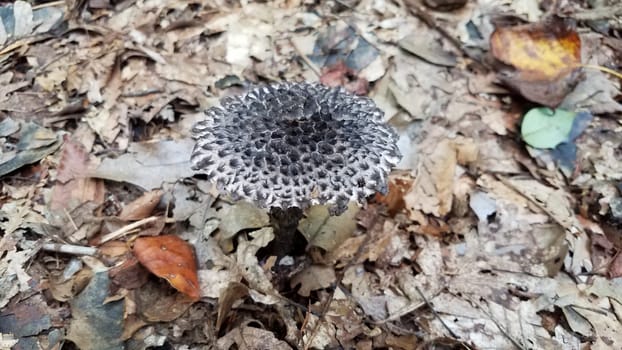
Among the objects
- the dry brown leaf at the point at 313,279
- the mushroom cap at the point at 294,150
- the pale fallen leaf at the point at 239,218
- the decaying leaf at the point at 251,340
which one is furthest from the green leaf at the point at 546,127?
the decaying leaf at the point at 251,340

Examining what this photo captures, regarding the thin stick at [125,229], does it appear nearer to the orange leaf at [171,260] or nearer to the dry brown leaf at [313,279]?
the orange leaf at [171,260]

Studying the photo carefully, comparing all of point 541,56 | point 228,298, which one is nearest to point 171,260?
point 228,298

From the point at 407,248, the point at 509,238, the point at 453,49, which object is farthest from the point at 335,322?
the point at 453,49

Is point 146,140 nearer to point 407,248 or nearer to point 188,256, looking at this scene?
point 188,256

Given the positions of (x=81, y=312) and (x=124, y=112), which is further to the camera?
(x=124, y=112)

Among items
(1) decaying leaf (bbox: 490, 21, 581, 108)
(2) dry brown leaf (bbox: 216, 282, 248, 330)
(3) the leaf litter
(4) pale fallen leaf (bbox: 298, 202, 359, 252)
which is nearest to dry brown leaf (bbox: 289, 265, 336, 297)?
(3) the leaf litter

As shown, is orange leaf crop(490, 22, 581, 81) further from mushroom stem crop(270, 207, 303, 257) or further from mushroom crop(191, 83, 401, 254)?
mushroom stem crop(270, 207, 303, 257)

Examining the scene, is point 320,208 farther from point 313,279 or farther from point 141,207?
point 141,207

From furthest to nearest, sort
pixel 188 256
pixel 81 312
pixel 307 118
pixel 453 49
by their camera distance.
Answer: pixel 453 49, pixel 188 256, pixel 81 312, pixel 307 118
